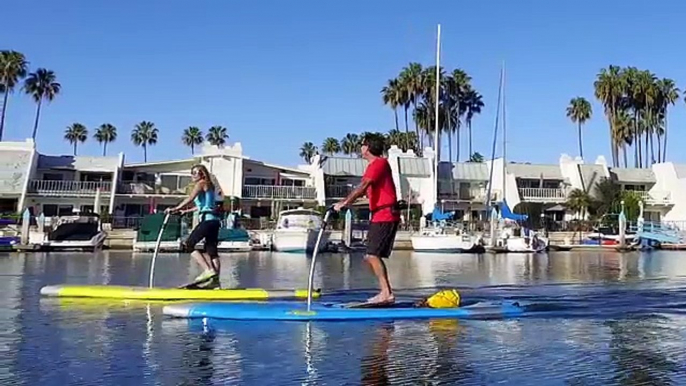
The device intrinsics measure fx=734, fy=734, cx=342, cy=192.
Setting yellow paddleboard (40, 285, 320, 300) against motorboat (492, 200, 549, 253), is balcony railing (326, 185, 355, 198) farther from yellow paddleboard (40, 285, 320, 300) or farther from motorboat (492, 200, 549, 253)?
yellow paddleboard (40, 285, 320, 300)

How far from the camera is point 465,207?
62312mm

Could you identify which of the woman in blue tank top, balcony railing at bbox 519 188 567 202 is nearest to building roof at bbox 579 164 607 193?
balcony railing at bbox 519 188 567 202

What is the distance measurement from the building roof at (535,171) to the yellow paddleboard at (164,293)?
181 ft

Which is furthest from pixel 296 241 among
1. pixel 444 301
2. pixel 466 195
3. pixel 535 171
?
pixel 535 171

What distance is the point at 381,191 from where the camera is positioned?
8.94 meters

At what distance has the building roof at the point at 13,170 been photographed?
5138 cm

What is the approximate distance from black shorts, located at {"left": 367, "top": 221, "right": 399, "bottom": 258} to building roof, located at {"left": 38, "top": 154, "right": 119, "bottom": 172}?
1957 inches

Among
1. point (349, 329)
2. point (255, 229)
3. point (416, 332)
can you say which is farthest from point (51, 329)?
point (255, 229)

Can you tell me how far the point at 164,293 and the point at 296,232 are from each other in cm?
2839

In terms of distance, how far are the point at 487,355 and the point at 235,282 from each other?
968 centimetres

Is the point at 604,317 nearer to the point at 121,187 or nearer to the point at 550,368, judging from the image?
the point at 550,368

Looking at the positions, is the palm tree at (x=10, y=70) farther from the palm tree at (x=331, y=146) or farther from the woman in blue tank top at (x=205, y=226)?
the woman in blue tank top at (x=205, y=226)

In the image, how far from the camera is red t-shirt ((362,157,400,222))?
8875mm

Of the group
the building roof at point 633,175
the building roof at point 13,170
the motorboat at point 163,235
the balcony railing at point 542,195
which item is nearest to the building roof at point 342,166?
the balcony railing at point 542,195
